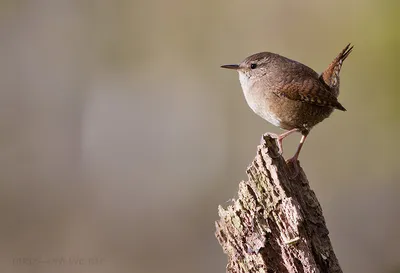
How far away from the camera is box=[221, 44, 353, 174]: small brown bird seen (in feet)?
14.8

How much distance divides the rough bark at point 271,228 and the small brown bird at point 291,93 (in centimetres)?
101

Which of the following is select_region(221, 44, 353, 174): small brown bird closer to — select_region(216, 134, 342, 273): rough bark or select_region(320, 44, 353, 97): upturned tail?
select_region(320, 44, 353, 97): upturned tail

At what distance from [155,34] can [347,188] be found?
16.2 ft

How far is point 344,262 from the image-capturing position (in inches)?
312

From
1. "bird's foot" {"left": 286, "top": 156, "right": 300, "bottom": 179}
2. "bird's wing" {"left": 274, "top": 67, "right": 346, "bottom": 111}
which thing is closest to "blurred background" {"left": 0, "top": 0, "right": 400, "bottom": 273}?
"bird's wing" {"left": 274, "top": 67, "right": 346, "bottom": 111}

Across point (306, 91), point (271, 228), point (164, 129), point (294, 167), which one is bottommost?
point (271, 228)

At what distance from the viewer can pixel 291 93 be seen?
178 inches

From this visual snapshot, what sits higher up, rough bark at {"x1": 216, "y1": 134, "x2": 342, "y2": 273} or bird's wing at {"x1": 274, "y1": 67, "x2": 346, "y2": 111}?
bird's wing at {"x1": 274, "y1": 67, "x2": 346, "y2": 111}

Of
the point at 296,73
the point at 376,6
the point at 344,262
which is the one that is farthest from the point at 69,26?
the point at 296,73

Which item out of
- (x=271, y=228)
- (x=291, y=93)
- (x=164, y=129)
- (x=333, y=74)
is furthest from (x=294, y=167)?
(x=164, y=129)

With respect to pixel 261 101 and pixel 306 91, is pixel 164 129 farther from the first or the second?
pixel 306 91

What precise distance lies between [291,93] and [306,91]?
0.34 feet

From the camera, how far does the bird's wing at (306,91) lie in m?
4.50

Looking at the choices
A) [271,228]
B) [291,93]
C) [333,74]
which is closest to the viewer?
[271,228]
